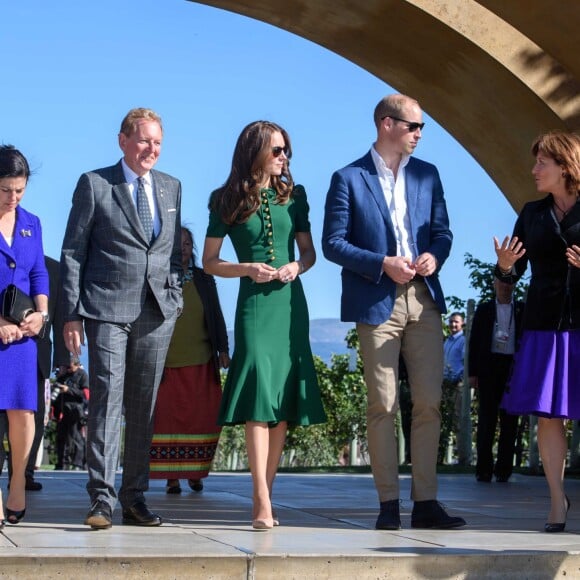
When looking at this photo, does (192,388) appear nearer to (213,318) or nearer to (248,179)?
(213,318)

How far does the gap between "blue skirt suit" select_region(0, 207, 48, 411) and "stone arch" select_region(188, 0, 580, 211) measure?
165 inches

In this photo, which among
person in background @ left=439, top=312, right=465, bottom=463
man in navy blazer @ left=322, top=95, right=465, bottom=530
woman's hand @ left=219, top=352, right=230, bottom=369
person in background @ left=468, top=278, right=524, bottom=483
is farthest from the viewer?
person in background @ left=439, top=312, right=465, bottom=463

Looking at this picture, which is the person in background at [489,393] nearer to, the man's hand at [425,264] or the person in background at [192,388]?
the person in background at [192,388]

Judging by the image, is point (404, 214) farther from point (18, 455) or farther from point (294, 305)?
point (18, 455)

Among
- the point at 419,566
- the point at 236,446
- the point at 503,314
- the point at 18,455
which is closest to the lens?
the point at 419,566

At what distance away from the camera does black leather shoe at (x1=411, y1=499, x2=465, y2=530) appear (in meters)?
6.62

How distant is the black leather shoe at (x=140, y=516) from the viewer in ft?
21.3

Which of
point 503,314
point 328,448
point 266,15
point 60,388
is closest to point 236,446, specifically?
point 328,448

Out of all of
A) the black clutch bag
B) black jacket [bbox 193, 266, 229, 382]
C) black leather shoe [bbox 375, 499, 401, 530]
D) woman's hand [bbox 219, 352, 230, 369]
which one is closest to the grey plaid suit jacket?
the black clutch bag

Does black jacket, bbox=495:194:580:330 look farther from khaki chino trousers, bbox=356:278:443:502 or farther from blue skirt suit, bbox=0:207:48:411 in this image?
blue skirt suit, bbox=0:207:48:411

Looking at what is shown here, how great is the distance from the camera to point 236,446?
40.7m

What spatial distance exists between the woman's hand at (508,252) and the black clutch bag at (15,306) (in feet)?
7.92

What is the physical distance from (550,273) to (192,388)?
3.62m

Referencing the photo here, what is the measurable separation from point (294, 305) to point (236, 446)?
34.5 m
